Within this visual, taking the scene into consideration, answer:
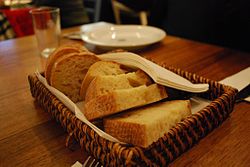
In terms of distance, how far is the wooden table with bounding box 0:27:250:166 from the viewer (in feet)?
1.68

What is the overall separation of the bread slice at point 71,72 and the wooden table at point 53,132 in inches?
3.4

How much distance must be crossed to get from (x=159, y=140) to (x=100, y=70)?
268mm

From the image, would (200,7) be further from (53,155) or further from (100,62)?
(53,155)

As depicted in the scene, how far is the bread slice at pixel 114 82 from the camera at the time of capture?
22.0 inches

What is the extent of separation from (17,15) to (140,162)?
260 cm

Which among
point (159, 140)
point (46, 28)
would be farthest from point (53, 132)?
point (46, 28)

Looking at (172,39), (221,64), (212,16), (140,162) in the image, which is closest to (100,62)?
(140,162)

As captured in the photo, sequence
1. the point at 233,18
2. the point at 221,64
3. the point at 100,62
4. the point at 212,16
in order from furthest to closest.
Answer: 1. the point at 212,16
2. the point at 233,18
3. the point at 221,64
4. the point at 100,62

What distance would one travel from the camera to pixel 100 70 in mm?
642

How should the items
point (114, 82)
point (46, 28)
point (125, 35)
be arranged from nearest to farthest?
point (114, 82) < point (46, 28) < point (125, 35)

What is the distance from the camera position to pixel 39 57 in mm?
1135

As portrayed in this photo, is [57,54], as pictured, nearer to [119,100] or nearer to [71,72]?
[71,72]

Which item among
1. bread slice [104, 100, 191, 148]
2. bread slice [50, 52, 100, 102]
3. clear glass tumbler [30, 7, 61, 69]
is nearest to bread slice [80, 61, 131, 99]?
bread slice [50, 52, 100, 102]

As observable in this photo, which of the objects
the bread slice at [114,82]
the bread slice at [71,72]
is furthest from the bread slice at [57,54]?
the bread slice at [114,82]
